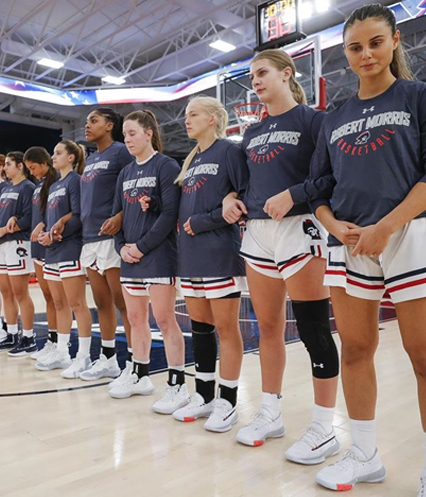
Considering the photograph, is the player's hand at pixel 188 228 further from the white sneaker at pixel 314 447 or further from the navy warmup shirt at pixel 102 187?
the white sneaker at pixel 314 447

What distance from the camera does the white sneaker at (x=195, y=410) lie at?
2.50 meters

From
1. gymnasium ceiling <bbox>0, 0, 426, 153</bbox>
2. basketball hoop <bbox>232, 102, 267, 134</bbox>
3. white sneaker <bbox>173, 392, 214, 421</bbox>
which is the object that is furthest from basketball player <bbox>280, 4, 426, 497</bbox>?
gymnasium ceiling <bbox>0, 0, 426, 153</bbox>

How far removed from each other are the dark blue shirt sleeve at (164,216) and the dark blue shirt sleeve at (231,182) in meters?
0.34

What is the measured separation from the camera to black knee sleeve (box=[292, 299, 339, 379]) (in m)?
2.05

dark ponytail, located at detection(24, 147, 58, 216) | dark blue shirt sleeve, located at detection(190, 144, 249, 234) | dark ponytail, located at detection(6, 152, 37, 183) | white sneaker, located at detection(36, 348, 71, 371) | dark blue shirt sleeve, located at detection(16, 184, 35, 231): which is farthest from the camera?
dark ponytail, located at detection(6, 152, 37, 183)

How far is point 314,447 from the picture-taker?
77.8 inches

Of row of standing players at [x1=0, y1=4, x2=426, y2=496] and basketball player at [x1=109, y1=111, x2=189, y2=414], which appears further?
basketball player at [x1=109, y1=111, x2=189, y2=414]

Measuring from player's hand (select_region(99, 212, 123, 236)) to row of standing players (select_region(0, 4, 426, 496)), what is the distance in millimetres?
12

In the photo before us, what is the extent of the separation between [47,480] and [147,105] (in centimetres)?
1525

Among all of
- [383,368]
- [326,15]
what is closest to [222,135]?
[383,368]

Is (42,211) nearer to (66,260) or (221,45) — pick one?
(66,260)

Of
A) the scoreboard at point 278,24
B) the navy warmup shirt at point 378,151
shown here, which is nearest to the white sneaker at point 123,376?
the navy warmup shirt at point 378,151

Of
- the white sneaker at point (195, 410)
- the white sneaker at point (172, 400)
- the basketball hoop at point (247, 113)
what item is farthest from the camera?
the basketball hoop at point (247, 113)

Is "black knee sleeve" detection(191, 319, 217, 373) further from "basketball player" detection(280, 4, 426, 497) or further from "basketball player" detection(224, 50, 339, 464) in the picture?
"basketball player" detection(280, 4, 426, 497)
